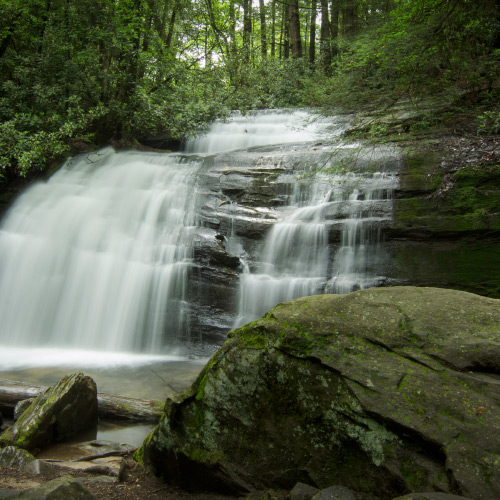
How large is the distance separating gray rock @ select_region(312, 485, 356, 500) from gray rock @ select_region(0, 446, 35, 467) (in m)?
2.62

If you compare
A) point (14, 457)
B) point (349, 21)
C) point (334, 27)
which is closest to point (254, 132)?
point (349, 21)

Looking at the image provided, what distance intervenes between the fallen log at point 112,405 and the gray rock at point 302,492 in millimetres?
2726

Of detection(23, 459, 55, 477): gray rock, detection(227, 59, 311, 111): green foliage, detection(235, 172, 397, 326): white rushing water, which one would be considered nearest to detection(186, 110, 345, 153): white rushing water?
detection(227, 59, 311, 111): green foliage

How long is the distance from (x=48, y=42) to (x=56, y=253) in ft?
26.9

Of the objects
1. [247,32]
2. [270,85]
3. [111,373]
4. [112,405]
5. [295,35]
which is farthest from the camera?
[247,32]

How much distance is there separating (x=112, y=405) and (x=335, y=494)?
3.41 meters

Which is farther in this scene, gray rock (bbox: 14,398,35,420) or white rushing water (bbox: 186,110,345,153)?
white rushing water (bbox: 186,110,345,153)

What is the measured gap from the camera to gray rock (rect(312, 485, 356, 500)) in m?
2.38

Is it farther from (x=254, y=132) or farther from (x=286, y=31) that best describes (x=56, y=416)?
(x=286, y=31)

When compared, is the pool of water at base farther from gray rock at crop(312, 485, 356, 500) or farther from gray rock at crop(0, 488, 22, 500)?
gray rock at crop(312, 485, 356, 500)

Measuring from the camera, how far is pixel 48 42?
13.4 meters

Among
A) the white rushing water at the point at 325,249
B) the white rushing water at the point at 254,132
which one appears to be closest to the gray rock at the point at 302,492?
the white rushing water at the point at 325,249

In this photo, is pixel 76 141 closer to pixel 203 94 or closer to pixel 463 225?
pixel 203 94

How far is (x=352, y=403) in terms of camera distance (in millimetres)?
2617
